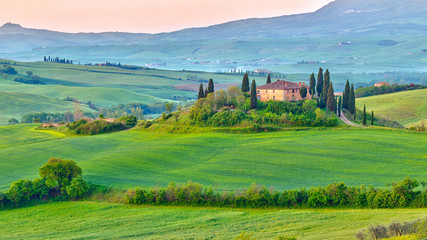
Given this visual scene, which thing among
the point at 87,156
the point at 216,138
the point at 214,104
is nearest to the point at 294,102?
the point at 214,104

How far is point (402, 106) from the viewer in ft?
422

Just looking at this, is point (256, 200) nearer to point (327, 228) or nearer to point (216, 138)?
point (327, 228)

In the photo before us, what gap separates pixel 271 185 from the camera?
52.9 m

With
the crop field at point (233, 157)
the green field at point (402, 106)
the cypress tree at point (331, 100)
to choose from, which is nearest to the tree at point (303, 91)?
the cypress tree at point (331, 100)

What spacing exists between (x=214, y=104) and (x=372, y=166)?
3911cm

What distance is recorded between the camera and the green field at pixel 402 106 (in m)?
120

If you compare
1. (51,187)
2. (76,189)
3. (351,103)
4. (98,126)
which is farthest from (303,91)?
(51,187)

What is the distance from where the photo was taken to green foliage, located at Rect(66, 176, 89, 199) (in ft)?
170

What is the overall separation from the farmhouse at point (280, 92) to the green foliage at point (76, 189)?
52.5 meters

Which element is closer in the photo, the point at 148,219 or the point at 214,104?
the point at 148,219

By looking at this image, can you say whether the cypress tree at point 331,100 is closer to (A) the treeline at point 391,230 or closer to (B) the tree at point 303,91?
(B) the tree at point 303,91

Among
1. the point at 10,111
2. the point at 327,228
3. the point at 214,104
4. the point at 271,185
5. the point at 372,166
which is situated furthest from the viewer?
the point at 10,111

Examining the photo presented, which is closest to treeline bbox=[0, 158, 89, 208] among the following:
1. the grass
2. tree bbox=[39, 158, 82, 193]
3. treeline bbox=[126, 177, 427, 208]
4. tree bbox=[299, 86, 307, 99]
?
tree bbox=[39, 158, 82, 193]

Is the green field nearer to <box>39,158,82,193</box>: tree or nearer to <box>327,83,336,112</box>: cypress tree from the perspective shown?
<box>327,83,336,112</box>: cypress tree
